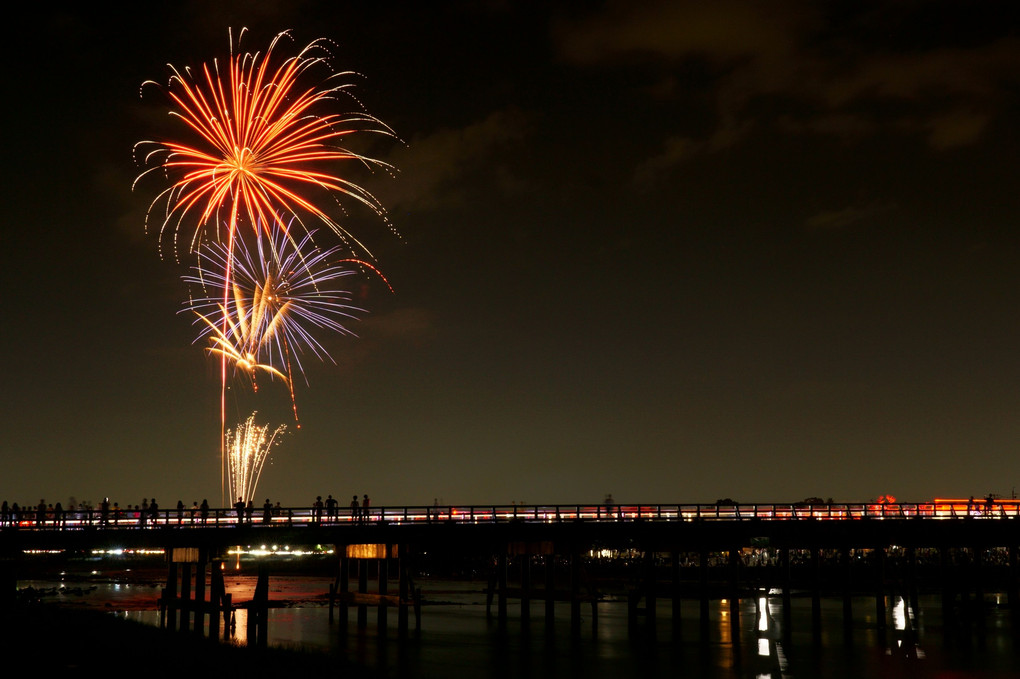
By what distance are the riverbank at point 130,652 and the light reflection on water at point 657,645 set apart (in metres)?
3.44

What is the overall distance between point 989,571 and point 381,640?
52446 millimetres

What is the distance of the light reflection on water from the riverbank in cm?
344

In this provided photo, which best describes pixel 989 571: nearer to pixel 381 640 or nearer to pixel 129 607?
pixel 381 640

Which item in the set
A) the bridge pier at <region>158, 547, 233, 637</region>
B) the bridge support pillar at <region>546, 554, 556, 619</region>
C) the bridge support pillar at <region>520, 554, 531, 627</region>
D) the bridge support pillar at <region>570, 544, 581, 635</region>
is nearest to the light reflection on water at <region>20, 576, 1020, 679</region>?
the bridge support pillar at <region>520, 554, 531, 627</region>

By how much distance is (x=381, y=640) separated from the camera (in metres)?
49.9

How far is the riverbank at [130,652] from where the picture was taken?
33125 mm

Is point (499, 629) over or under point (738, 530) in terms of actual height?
under

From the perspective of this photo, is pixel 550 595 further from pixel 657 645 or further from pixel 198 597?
pixel 198 597

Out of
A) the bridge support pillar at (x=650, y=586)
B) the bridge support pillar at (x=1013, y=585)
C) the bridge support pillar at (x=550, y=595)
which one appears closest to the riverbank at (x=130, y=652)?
the bridge support pillar at (x=550, y=595)

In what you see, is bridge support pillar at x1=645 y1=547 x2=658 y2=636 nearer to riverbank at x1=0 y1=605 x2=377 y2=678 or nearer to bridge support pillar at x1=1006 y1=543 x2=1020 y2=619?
riverbank at x1=0 y1=605 x2=377 y2=678

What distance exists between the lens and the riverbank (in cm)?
3312

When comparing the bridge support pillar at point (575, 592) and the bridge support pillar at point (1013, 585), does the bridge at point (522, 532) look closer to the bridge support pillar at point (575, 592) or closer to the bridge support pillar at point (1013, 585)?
the bridge support pillar at point (575, 592)

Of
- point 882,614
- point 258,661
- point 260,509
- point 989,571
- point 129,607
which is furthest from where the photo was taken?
point 989,571

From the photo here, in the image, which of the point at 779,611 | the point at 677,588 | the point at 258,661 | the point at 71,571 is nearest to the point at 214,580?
the point at 258,661
